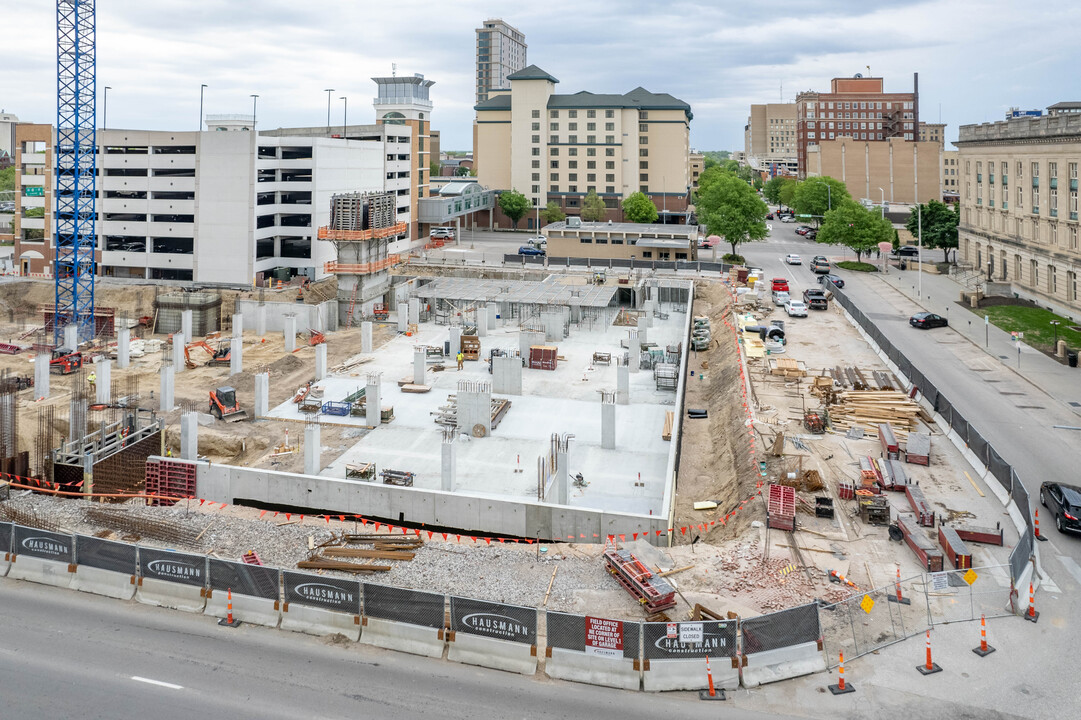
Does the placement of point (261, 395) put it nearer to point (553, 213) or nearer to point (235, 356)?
point (235, 356)

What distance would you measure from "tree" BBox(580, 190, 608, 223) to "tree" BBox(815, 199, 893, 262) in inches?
1572

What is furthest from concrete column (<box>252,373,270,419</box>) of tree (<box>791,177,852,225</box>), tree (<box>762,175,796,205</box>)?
tree (<box>762,175,796,205</box>)

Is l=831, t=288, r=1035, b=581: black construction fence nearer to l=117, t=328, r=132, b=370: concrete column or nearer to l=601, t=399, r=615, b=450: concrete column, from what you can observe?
l=601, t=399, r=615, b=450: concrete column

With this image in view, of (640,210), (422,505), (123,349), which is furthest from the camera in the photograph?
(640,210)

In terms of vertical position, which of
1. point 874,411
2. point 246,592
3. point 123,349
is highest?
point 123,349

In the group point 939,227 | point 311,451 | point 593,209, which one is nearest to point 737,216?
point 939,227

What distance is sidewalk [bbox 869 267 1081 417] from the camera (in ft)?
137

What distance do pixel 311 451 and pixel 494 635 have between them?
1705 cm

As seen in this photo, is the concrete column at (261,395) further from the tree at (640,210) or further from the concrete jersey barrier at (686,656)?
the tree at (640,210)

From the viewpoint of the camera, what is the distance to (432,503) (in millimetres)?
29781

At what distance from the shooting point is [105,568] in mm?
21484

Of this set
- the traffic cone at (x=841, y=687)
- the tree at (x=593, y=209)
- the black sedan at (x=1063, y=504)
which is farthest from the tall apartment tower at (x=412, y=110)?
the traffic cone at (x=841, y=687)

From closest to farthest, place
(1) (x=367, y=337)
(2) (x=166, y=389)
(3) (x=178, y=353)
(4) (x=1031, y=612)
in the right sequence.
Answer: (4) (x=1031, y=612), (2) (x=166, y=389), (3) (x=178, y=353), (1) (x=367, y=337)

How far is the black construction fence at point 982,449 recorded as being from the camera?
2147cm
